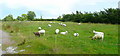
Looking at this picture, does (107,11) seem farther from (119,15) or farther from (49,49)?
(49,49)

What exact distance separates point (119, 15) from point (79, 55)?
2988 cm

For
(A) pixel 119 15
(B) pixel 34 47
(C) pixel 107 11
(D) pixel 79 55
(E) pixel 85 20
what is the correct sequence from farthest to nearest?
1. (E) pixel 85 20
2. (C) pixel 107 11
3. (A) pixel 119 15
4. (B) pixel 34 47
5. (D) pixel 79 55

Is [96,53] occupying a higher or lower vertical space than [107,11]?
lower

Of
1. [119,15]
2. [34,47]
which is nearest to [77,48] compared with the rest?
[34,47]

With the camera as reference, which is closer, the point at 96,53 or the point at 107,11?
the point at 96,53

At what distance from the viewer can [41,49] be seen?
42.8ft

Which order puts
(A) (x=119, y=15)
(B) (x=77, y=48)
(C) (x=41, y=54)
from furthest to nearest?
(A) (x=119, y=15) < (B) (x=77, y=48) < (C) (x=41, y=54)

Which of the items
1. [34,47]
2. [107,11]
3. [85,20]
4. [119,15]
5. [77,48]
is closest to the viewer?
[77,48]

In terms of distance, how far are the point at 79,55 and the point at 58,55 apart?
1480mm

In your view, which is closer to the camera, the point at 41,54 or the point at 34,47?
the point at 41,54

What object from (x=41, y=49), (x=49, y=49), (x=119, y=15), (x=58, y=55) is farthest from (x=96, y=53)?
(x=119, y=15)

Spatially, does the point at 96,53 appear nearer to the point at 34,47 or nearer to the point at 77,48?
the point at 77,48

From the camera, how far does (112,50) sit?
38.5 feet

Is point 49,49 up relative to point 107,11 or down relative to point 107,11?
down
